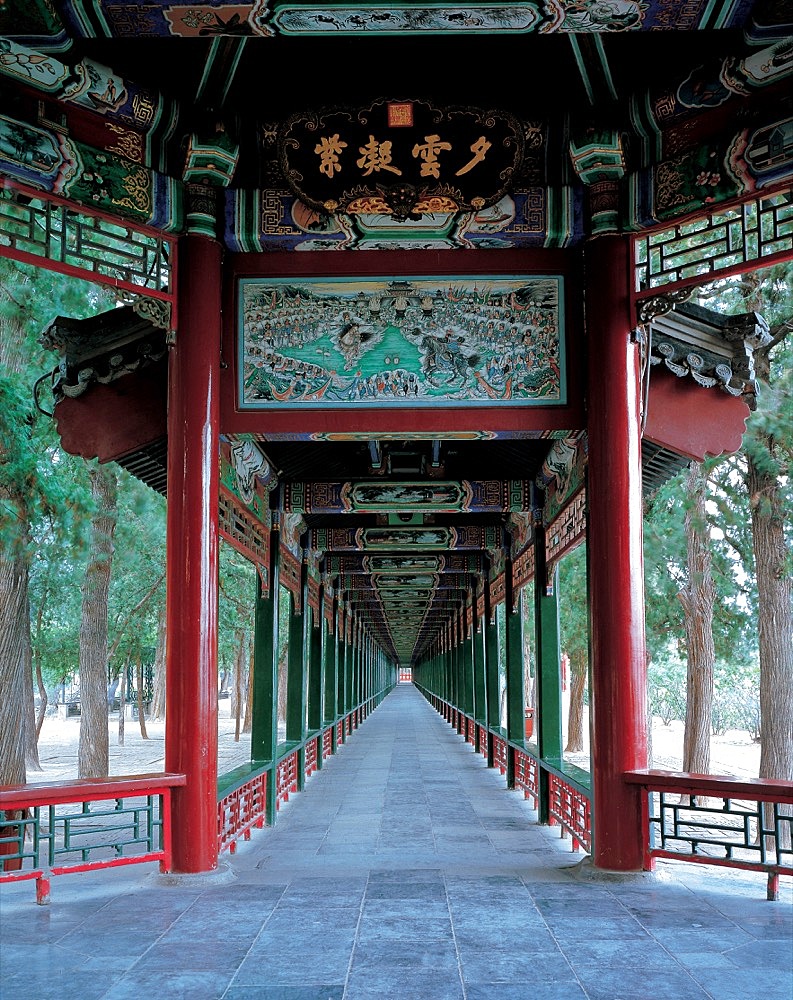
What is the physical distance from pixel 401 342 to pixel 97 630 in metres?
8.33

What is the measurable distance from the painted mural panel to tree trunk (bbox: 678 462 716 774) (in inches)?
301

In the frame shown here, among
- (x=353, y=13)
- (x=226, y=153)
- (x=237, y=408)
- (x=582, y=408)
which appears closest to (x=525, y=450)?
(x=582, y=408)

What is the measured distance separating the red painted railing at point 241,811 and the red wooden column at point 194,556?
34.7 inches

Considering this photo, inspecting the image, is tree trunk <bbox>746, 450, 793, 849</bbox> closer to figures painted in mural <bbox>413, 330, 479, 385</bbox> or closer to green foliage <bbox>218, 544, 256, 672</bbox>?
figures painted in mural <bbox>413, 330, 479, 385</bbox>

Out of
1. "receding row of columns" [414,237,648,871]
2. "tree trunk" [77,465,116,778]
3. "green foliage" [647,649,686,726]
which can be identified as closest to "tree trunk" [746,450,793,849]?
"receding row of columns" [414,237,648,871]

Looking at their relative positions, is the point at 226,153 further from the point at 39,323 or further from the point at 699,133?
the point at 39,323

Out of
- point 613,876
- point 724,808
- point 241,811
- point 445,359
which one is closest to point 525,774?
point 241,811

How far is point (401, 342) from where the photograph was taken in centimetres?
691

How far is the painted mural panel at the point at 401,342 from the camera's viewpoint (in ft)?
22.5

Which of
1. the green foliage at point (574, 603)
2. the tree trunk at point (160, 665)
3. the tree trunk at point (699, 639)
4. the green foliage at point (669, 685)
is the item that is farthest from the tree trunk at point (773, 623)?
the green foliage at point (669, 685)

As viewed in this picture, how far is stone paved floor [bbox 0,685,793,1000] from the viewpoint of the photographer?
4.20m

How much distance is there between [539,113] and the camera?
6512 millimetres

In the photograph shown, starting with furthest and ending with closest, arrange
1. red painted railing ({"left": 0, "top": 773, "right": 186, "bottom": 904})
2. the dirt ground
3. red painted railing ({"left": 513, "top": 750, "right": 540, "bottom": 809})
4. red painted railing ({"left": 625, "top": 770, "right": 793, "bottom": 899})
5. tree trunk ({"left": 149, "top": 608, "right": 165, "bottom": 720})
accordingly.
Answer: tree trunk ({"left": 149, "top": 608, "right": 165, "bottom": 720}) < the dirt ground < red painted railing ({"left": 513, "top": 750, "right": 540, "bottom": 809}) < red painted railing ({"left": 625, "top": 770, "right": 793, "bottom": 899}) < red painted railing ({"left": 0, "top": 773, "right": 186, "bottom": 904})

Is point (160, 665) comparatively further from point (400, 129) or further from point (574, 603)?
point (400, 129)
